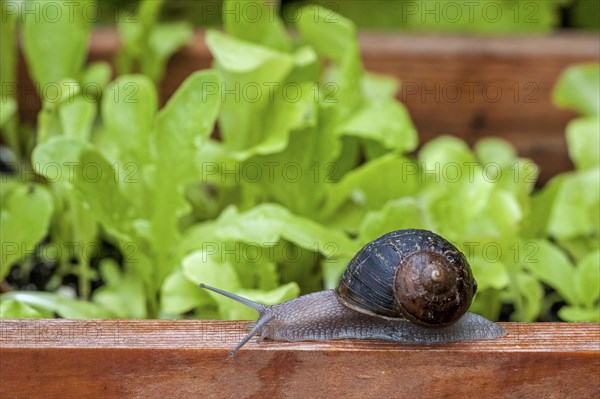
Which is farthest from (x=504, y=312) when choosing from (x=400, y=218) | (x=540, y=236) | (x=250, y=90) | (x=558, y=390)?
(x=250, y=90)

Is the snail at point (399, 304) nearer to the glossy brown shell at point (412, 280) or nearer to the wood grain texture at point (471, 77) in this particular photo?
the glossy brown shell at point (412, 280)

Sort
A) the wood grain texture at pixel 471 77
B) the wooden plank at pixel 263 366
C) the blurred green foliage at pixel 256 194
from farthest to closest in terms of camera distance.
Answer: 1. the wood grain texture at pixel 471 77
2. the blurred green foliage at pixel 256 194
3. the wooden plank at pixel 263 366

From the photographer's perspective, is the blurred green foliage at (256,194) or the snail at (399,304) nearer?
the snail at (399,304)

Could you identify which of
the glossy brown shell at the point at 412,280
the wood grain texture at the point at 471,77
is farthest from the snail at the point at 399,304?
the wood grain texture at the point at 471,77

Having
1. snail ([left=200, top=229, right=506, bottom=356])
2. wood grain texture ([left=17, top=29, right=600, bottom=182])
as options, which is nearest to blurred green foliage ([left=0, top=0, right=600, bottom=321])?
snail ([left=200, top=229, right=506, bottom=356])

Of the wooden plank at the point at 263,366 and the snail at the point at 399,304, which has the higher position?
the snail at the point at 399,304

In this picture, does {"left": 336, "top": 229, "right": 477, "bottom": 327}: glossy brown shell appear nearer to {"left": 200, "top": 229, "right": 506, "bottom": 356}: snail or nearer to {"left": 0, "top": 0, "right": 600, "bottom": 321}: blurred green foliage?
{"left": 200, "top": 229, "right": 506, "bottom": 356}: snail

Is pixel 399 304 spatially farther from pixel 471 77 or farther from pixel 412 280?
pixel 471 77
